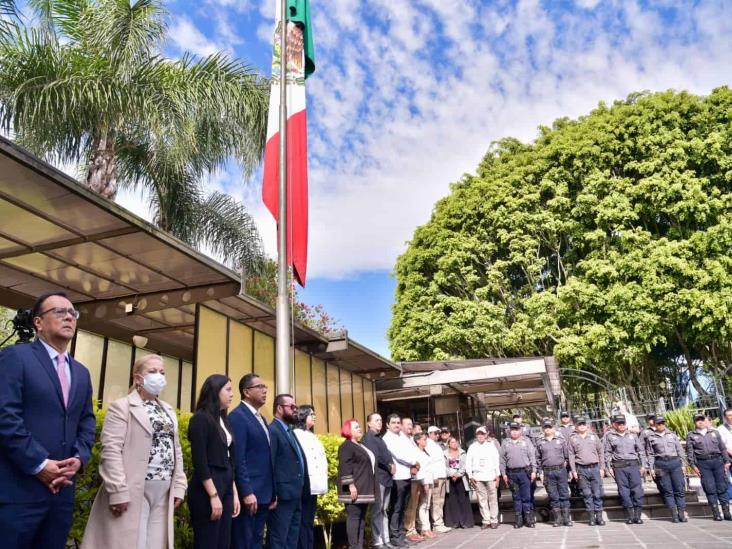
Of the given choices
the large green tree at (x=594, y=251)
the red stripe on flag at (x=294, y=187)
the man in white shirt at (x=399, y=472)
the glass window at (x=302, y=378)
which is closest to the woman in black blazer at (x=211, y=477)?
the red stripe on flag at (x=294, y=187)

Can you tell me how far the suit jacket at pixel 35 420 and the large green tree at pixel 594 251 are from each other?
744 inches

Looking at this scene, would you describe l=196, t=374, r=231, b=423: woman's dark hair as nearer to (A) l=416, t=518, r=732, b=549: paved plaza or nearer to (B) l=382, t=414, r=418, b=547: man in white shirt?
(B) l=382, t=414, r=418, b=547: man in white shirt

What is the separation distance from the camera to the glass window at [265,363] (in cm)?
1041

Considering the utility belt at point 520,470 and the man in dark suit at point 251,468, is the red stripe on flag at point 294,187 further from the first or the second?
the utility belt at point 520,470

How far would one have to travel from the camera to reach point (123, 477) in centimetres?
352

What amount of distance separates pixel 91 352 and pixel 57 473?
928cm

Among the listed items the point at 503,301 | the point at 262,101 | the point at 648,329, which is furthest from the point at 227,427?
the point at 503,301

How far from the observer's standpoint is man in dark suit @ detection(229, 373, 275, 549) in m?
4.69

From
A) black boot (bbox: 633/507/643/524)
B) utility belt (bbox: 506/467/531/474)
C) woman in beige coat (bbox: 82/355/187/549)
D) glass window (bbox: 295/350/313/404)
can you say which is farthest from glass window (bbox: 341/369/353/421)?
woman in beige coat (bbox: 82/355/187/549)

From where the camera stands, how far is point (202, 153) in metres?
13.2

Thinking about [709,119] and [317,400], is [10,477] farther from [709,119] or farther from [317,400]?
[709,119]

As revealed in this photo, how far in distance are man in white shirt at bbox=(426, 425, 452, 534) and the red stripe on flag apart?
4.78 metres

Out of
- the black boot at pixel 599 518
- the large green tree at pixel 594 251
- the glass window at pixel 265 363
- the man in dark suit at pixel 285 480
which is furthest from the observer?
the large green tree at pixel 594 251

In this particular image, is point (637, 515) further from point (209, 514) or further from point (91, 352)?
point (91, 352)
